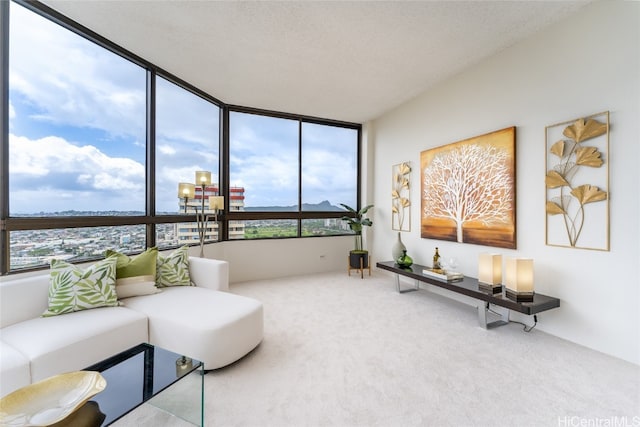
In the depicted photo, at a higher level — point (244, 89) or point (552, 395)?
point (244, 89)

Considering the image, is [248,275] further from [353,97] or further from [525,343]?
[525,343]

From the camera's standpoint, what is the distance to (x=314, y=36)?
272 cm

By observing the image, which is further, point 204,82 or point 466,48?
point 204,82

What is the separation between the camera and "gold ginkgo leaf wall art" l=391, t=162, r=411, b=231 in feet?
14.3

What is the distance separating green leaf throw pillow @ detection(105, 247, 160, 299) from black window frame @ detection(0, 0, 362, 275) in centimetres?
55

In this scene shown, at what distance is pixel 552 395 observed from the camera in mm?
1746

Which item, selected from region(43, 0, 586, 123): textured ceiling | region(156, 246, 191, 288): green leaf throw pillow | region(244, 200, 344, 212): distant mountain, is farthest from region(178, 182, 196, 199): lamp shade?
region(43, 0, 586, 123): textured ceiling

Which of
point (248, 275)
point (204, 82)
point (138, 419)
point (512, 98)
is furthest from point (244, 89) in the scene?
point (138, 419)

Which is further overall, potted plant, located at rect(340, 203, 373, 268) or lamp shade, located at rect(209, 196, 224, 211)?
potted plant, located at rect(340, 203, 373, 268)

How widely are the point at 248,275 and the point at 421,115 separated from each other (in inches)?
146

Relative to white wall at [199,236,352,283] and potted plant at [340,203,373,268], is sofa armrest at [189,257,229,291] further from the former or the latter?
potted plant at [340,203,373,268]

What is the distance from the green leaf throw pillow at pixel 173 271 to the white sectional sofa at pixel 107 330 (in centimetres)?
36

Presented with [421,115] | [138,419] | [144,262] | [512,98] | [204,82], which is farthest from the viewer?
[421,115]

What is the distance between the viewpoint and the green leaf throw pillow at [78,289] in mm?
2062
